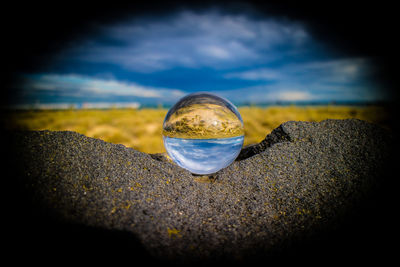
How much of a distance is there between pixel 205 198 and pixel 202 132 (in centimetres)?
127

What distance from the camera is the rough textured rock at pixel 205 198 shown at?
305 cm

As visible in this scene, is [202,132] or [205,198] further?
[202,132]

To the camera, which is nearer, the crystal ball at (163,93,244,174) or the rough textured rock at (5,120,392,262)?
the rough textured rock at (5,120,392,262)

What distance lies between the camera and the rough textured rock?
305 centimetres

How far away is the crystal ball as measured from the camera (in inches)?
179

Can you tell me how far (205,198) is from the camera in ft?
14.6

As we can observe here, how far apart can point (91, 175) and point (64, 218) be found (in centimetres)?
100

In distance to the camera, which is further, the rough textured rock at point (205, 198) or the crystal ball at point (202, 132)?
the crystal ball at point (202, 132)

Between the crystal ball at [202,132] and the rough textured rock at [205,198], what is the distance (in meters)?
0.53

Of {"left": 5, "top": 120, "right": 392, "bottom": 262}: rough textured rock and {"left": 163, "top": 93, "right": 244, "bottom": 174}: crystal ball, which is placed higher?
{"left": 163, "top": 93, "right": 244, "bottom": 174}: crystal ball

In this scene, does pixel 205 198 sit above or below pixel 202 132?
below

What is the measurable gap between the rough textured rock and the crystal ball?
53 centimetres

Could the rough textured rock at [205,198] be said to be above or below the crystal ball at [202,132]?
below

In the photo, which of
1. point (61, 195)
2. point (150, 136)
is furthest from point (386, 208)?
point (150, 136)
